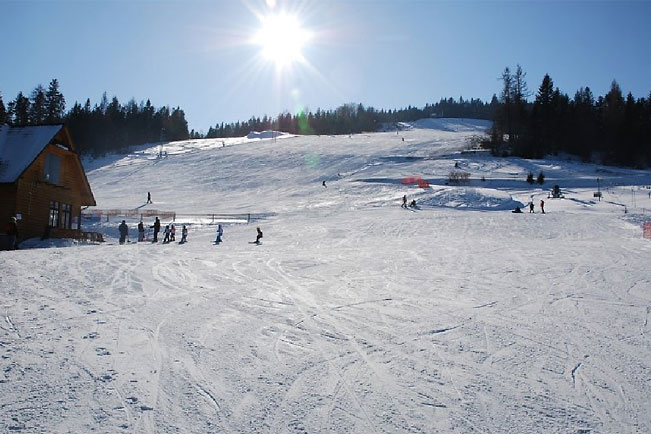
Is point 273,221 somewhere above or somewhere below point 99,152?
below

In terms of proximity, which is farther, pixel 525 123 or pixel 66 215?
pixel 525 123

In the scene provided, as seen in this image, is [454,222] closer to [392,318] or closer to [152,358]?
[392,318]

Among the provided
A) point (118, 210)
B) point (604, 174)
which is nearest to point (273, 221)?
point (118, 210)

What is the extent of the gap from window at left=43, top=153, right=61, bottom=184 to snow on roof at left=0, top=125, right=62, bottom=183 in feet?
3.14

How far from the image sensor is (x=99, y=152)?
9450cm

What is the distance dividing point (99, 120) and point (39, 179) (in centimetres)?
8564

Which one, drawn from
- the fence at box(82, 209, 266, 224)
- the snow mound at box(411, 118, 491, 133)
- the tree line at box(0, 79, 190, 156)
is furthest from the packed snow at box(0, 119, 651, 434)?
the snow mound at box(411, 118, 491, 133)

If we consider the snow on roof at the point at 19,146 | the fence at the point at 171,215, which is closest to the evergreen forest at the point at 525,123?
the fence at the point at 171,215

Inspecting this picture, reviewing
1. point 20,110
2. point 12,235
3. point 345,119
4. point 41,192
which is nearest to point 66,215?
point 41,192

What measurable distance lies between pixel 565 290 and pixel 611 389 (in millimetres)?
5656

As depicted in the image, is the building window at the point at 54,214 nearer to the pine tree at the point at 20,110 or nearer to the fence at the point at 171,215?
the fence at the point at 171,215

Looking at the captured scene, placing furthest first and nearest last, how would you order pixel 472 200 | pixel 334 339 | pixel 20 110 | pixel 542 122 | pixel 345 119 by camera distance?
pixel 345 119 → pixel 20 110 → pixel 542 122 → pixel 472 200 → pixel 334 339

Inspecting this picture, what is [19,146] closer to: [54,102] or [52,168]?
[52,168]

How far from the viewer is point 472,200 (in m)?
37.8
